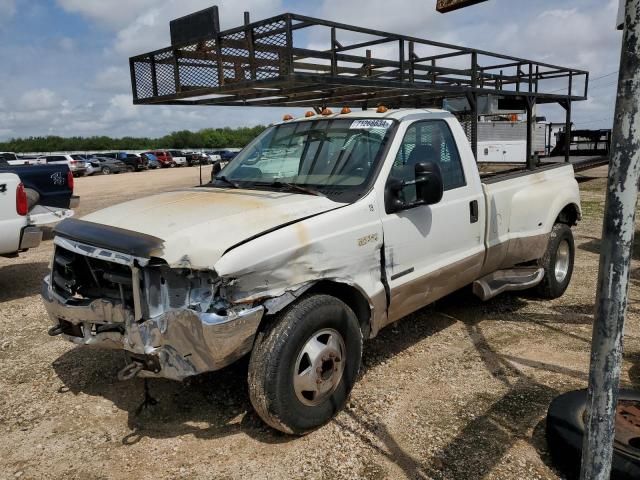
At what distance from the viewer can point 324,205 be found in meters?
3.39

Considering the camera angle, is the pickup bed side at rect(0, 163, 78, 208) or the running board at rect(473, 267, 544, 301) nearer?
the running board at rect(473, 267, 544, 301)

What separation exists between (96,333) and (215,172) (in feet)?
6.78

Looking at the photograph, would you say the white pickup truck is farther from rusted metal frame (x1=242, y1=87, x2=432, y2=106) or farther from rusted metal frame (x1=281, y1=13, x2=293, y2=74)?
rusted metal frame (x1=242, y1=87, x2=432, y2=106)

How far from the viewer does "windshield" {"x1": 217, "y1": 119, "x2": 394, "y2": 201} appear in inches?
149

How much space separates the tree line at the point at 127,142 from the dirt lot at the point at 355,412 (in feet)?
256

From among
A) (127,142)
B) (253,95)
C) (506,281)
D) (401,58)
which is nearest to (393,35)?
(401,58)

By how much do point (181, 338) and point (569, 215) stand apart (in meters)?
4.75

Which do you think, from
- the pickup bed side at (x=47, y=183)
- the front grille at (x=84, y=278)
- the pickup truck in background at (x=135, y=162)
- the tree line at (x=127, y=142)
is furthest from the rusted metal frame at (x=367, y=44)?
the tree line at (x=127, y=142)

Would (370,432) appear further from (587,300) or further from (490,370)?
(587,300)

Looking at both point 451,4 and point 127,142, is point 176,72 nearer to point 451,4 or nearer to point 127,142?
point 451,4

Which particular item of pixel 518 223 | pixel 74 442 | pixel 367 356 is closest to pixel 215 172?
pixel 367 356

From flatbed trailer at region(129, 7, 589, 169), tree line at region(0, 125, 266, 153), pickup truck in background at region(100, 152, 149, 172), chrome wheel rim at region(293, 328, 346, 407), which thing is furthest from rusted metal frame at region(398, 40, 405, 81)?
tree line at region(0, 125, 266, 153)

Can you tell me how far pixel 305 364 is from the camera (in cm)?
323

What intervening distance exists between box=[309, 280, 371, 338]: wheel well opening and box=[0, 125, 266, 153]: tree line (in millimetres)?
78887
